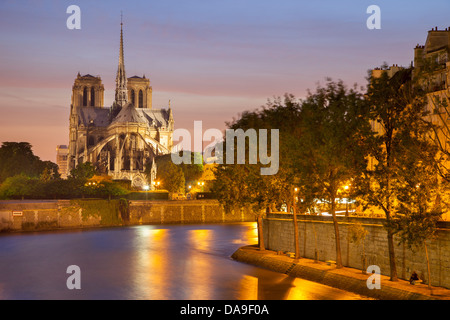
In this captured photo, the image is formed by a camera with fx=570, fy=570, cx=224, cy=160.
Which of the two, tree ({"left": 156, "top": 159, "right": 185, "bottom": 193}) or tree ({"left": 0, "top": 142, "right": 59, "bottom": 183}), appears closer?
tree ({"left": 156, "top": 159, "right": 185, "bottom": 193})

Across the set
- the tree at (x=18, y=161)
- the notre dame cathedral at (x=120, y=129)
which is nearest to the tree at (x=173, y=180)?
the notre dame cathedral at (x=120, y=129)

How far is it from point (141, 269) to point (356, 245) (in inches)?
700

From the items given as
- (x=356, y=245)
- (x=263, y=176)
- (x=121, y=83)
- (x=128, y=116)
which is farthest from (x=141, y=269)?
(x=121, y=83)

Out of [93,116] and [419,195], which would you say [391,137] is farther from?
[93,116]

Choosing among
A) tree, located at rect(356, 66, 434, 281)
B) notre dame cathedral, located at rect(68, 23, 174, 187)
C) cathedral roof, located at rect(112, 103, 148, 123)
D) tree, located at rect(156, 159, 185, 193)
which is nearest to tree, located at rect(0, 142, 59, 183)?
notre dame cathedral, located at rect(68, 23, 174, 187)

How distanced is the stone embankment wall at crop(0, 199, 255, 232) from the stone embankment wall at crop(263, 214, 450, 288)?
2405 centimetres

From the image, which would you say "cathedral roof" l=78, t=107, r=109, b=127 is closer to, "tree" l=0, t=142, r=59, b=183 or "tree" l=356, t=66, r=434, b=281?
"tree" l=0, t=142, r=59, b=183

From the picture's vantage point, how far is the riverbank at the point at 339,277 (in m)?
23.7

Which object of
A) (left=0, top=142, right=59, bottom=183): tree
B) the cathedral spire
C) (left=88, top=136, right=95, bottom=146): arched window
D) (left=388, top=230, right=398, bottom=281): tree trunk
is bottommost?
(left=388, top=230, right=398, bottom=281): tree trunk

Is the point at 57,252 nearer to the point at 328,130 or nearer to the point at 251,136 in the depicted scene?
the point at 251,136

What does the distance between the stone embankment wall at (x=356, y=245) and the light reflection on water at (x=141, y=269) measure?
275 centimetres

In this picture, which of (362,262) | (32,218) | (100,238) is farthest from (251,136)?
(32,218)

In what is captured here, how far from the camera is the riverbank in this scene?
77.8 feet

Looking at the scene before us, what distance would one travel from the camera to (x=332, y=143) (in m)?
29.0
